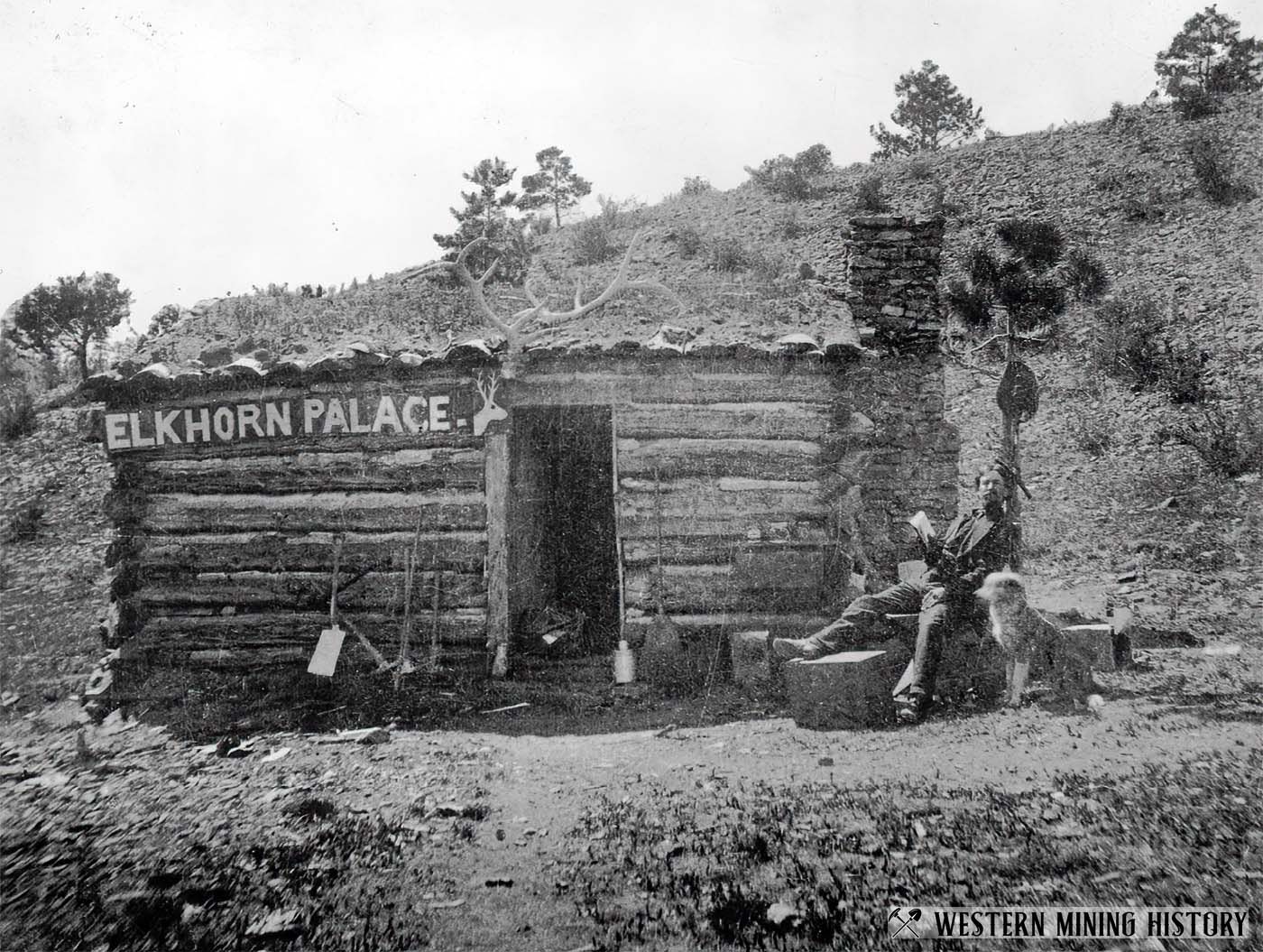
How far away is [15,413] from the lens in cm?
1468

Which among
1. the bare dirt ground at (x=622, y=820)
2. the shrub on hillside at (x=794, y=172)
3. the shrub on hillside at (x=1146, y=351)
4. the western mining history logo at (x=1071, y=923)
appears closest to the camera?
the western mining history logo at (x=1071, y=923)

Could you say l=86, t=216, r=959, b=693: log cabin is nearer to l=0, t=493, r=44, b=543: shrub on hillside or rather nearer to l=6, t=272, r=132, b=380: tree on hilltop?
l=0, t=493, r=44, b=543: shrub on hillside

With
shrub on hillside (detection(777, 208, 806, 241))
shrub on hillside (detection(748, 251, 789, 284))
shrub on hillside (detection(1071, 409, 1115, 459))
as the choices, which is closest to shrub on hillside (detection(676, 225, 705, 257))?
shrub on hillside (detection(748, 251, 789, 284))

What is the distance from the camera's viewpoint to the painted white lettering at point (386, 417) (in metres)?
6.96

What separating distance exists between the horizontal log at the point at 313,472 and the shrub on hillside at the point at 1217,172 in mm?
17246

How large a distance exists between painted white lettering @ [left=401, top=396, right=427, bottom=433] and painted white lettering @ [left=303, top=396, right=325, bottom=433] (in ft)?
2.57

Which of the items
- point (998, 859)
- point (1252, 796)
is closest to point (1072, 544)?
point (1252, 796)

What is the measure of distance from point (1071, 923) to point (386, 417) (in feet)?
20.1

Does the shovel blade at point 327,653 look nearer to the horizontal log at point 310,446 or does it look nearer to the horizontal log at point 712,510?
the horizontal log at point 310,446

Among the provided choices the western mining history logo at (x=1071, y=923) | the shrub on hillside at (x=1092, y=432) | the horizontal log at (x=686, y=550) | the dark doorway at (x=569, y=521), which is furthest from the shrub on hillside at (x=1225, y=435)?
the western mining history logo at (x=1071, y=923)

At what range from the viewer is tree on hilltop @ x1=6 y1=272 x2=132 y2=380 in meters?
14.0

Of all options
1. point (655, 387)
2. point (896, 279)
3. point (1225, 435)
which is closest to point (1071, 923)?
point (655, 387)

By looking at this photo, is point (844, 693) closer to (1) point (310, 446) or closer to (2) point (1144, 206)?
(1) point (310, 446)

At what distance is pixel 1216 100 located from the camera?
17.8 metres
